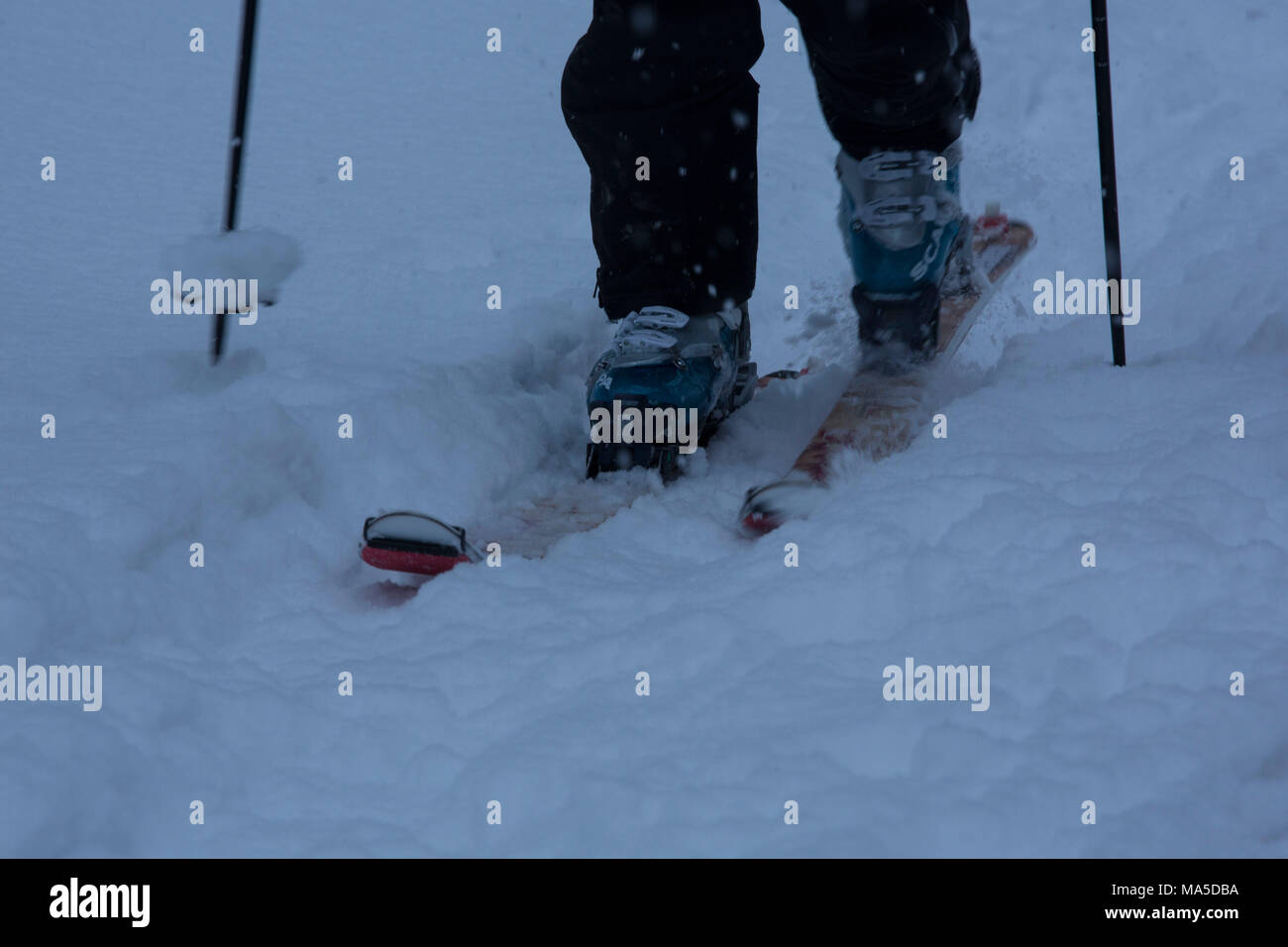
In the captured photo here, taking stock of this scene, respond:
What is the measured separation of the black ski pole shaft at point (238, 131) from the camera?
189 cm

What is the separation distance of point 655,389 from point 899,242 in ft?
1.86

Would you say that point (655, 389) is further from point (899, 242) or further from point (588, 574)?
point (899, 242)

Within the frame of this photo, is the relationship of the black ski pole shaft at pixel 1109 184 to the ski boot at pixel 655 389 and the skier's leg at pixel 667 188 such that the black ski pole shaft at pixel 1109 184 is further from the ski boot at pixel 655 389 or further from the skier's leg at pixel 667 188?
the ski boot at pixel 655 389

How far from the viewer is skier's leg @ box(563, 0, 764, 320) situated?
69.2 inches

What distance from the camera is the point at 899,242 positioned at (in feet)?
6.51

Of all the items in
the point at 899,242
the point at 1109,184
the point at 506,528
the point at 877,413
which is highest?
the point at 1109,184

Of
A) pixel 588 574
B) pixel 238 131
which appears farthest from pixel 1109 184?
pixel 238 131

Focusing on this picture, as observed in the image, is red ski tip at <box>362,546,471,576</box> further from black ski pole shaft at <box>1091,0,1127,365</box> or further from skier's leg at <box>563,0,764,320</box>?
black ski pole shaft at <box>1091,0,1127,365</box>

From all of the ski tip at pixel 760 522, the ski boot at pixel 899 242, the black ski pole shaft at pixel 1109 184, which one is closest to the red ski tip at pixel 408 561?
the ski tip at pixel 760 522

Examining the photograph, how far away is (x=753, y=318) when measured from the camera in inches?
112

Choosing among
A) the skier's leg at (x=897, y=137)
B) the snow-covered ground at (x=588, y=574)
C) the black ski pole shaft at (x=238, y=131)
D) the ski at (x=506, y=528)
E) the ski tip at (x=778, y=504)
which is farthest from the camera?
the black ski pole shaft at (x=238, y=131)

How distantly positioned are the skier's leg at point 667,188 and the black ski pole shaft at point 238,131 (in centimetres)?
57

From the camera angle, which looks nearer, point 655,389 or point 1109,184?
point 655,389

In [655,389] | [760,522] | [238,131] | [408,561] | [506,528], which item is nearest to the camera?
[408,561]
